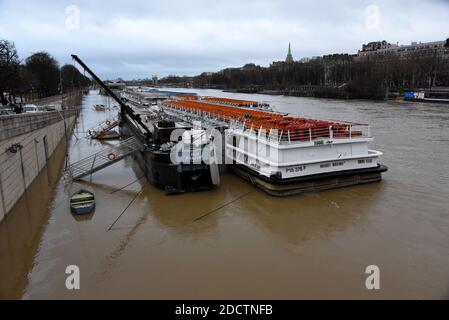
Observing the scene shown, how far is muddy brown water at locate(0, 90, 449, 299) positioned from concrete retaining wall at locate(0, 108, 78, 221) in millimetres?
878

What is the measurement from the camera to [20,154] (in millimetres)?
18688

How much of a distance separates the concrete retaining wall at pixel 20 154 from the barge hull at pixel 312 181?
1174 centimetres

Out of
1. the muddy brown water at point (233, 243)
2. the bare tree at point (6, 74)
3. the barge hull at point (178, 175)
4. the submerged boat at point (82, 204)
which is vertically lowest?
the muddy brown water at point (233, 243)

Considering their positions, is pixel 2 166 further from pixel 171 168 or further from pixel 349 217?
pixel 349 217

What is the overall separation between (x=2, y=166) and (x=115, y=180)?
7639mm

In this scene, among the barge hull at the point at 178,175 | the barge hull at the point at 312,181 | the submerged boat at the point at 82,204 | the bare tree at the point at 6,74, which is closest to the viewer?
the submerged boat at the point at 82,204

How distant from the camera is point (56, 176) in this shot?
24.3 meters

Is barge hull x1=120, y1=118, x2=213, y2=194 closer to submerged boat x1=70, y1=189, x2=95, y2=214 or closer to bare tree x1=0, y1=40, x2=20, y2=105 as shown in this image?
submerged boat x1=70, y1=189, x2=95, y2=214

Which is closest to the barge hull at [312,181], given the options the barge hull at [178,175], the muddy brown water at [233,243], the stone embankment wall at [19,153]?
the muddy brown water at [233,243]

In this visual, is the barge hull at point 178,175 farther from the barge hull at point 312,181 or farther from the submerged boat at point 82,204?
the submerged boat at point 82,204

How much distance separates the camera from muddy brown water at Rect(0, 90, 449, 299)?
33.9 feet

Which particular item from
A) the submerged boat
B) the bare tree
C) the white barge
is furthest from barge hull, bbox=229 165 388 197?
the bare tree

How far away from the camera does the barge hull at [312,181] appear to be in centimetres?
1734

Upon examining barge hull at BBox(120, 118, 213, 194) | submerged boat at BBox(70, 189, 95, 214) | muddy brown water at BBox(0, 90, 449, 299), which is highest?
barge hull at BBox(120, 118, 213, 194)
